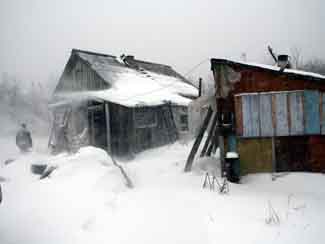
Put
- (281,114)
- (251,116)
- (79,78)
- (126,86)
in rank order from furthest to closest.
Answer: (79,78) → (126,86) → (251,116) → (281,114)

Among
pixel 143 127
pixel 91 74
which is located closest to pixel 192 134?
pixel 143 127

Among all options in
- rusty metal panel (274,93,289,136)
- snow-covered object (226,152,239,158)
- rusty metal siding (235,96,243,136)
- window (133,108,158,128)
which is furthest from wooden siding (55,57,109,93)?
rusty metal panel (274,93,289,136)

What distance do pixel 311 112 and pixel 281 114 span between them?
2.53 feet

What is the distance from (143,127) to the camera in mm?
14219

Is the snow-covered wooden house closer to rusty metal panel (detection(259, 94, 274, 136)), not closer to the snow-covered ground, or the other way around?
the snow-covered ground

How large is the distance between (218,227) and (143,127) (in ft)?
32.5

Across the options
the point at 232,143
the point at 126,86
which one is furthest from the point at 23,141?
the point at 232,143

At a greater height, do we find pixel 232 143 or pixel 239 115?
pixel 239 115

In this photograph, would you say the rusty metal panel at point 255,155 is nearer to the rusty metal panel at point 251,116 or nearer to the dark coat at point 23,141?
the rusty metal panel at point 251,116

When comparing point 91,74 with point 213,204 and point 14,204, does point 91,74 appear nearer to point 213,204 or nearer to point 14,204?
point 14,204

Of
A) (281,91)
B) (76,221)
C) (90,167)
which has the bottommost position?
(76,221)

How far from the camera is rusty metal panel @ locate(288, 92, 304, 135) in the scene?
7.30 meters

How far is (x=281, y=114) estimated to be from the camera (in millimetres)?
7430

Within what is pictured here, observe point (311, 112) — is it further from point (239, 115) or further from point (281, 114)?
point (239, 115)
